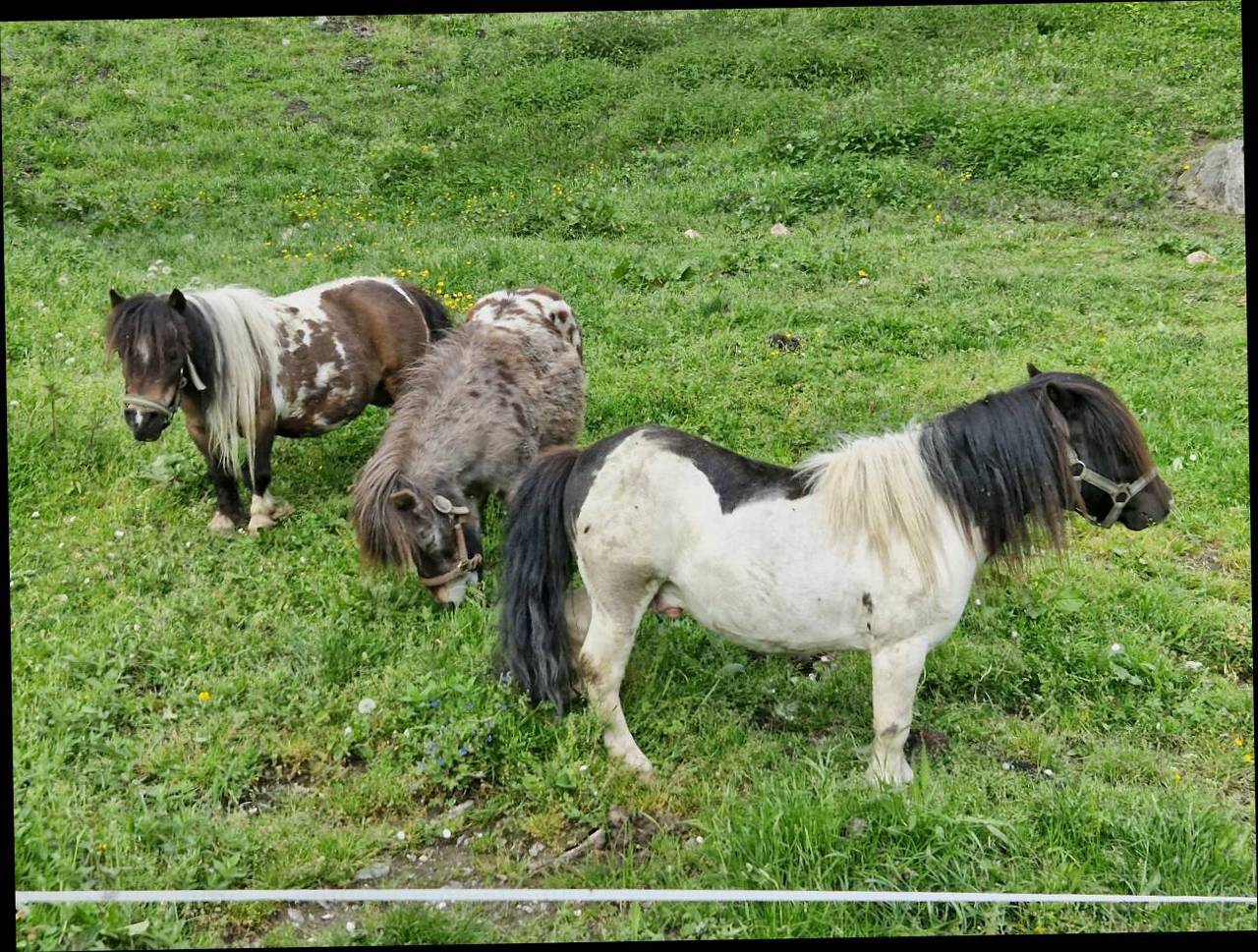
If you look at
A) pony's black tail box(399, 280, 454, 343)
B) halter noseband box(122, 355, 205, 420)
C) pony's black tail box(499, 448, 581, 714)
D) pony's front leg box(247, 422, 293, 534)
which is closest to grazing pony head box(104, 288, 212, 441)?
halter noseband box(122, 355, 205, 420)

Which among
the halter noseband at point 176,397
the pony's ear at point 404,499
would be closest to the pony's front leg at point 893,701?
the pony's ear at point 404,499

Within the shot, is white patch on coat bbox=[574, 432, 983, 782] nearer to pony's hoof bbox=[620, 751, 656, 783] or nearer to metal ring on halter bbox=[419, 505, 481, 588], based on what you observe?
pony's hoof bbox=[620, 751, 656, 783]

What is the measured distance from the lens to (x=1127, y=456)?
383cm

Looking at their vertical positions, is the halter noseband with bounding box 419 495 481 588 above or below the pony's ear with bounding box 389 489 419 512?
below

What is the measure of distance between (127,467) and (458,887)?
406 cm

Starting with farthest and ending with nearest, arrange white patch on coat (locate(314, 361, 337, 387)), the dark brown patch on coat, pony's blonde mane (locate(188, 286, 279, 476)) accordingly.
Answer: the dark brown patch on coat, white patch on coat (locate(314, 361, 337, 387)), pony's blonde mane (locate(188, 286, 279, 476))

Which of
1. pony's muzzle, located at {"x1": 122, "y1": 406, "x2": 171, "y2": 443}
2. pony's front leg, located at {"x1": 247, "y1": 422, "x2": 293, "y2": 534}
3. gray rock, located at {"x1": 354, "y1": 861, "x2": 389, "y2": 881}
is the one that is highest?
pony's muzzle, located at {"x1": 122, "y1": 406, "x2": 171, "y2": 443}

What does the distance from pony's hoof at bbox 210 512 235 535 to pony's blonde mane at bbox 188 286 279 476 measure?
0.99 ft

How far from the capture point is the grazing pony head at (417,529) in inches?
187

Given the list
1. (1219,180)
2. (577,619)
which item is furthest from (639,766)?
(1219,180)

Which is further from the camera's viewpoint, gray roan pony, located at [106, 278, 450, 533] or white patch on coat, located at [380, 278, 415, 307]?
white patch on coat, located at [380, 278, 415, 307]

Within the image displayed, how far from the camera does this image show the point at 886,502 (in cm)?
372

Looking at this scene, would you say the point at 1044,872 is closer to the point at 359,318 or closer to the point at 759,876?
the point at 759,876

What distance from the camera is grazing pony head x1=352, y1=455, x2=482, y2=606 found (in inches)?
187
